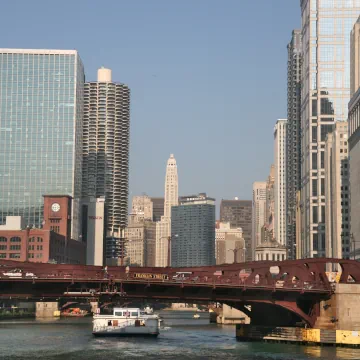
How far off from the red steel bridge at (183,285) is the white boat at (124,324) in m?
22.9

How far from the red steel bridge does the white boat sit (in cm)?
2291

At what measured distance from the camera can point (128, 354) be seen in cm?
10656

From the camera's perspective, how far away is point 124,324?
143 meters

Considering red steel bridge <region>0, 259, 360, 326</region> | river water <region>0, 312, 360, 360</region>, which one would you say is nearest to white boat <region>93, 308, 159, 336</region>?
river water <region>0, 312, 360, 360</region>

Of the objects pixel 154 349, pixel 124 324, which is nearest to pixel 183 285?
pixel 154 349

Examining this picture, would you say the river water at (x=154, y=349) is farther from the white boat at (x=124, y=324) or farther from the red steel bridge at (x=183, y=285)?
the red steel bridge at (x=183, y=285)

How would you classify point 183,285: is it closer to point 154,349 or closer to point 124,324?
point 154,349

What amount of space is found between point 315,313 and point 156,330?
114 feet

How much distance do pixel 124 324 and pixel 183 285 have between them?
3570cm

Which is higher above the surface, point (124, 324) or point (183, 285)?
point (183, 285)

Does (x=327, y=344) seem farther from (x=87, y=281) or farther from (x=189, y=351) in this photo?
(x=87, y=281)

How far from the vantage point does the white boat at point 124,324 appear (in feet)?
470

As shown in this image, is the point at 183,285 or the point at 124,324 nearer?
the point at 183,285

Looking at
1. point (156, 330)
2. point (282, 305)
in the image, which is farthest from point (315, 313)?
point (156, 330)
